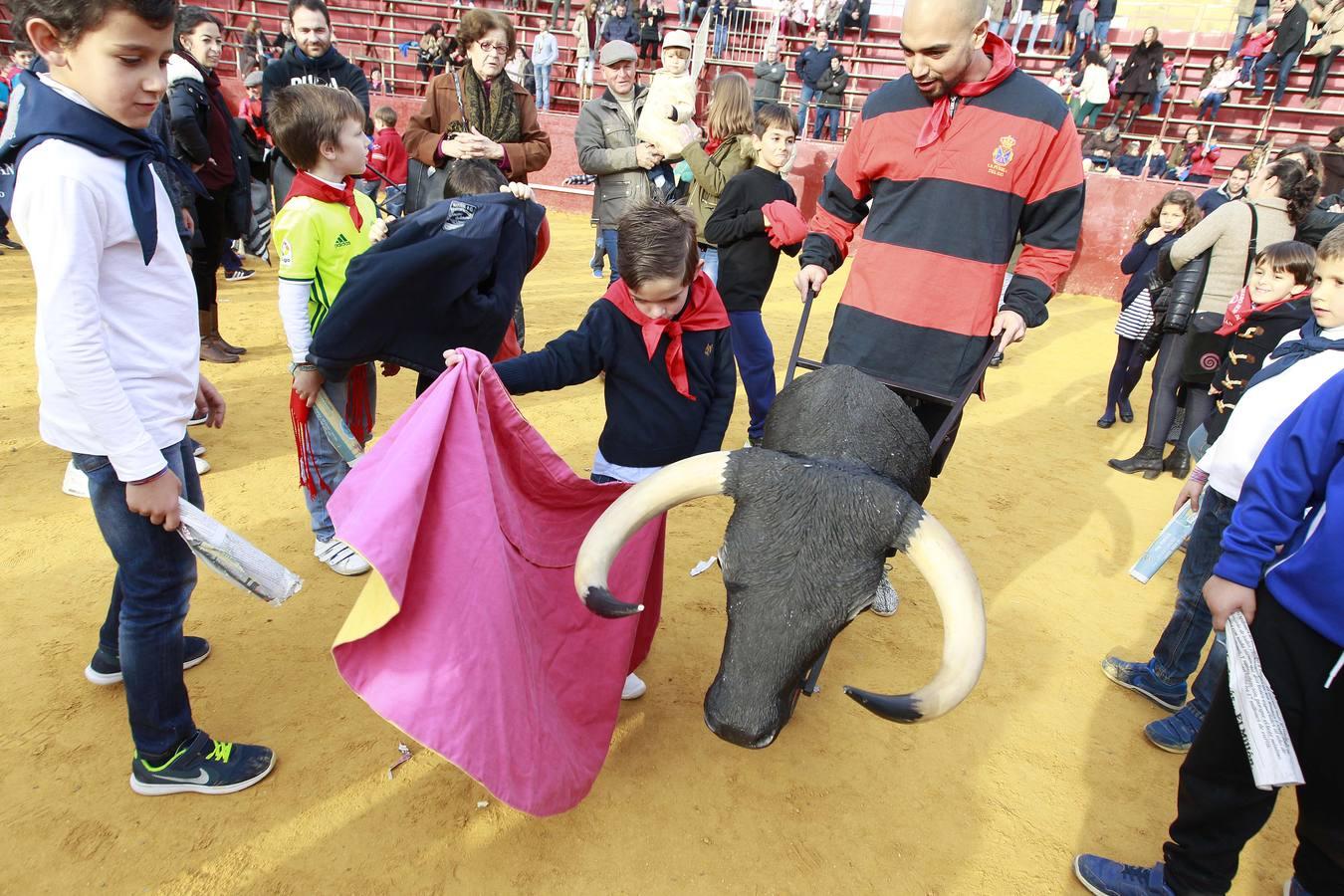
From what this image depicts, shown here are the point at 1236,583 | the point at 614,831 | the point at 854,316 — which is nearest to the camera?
the point at 1236,583

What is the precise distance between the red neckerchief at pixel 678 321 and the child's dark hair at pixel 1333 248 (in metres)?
1.97

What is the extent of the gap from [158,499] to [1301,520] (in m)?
2.90

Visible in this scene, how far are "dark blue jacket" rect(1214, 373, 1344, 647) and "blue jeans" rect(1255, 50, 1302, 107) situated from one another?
63.0 feet

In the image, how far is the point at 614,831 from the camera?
8.22 ft

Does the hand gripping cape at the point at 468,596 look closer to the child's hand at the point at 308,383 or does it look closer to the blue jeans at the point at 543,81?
the child's hand at the point at 308,383

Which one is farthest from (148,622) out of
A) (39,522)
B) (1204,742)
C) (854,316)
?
(1204,742)

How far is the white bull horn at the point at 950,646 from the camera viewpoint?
1.86 meters

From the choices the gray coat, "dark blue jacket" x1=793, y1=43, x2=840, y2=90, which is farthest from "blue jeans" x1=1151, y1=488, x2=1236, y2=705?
"dark blue jacket" x1=793, y1=43, x2=840, y2=90

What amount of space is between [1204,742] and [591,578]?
1.73m

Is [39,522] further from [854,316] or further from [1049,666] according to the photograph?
[1049,666]

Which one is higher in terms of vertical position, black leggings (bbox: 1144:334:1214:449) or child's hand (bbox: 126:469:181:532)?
child's hand (bbox: 126:469:181:532)

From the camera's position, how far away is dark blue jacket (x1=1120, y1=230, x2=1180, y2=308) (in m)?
6.20

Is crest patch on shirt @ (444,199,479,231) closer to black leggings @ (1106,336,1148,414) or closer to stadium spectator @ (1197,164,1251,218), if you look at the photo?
black leggings @ (1106,336,1148,414)

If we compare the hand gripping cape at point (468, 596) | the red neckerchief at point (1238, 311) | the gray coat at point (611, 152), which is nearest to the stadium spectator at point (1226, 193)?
the red neckerchief at point (1238, 311)
